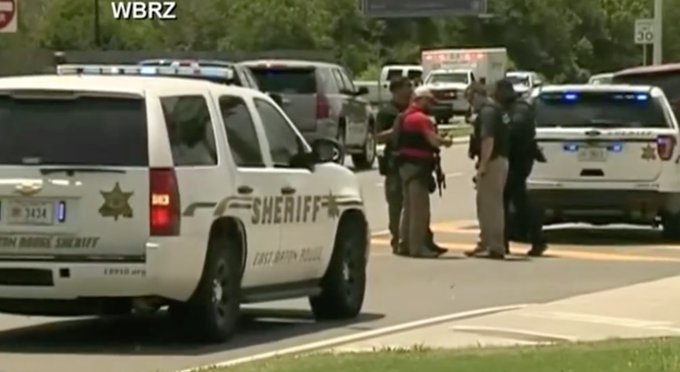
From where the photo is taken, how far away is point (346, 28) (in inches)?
3278

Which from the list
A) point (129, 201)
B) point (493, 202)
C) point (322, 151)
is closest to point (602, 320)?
point (322, 151)

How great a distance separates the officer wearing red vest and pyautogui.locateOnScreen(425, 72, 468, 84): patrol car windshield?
47333 mm

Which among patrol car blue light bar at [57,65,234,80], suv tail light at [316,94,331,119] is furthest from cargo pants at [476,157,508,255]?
suv tail light at [316,94,331,119]

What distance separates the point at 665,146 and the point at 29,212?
10.9 m

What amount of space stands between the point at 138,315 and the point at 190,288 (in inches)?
90.9

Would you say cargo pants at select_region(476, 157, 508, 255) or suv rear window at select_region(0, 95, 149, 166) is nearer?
suv rear window at select_region(0, 95, 149, 166)

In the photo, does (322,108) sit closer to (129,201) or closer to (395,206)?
(395,206)

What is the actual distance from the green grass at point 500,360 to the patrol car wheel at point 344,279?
2839 mm

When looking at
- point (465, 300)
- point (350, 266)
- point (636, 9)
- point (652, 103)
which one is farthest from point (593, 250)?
point (636, 9)

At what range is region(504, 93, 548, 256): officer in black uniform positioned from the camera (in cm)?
2038

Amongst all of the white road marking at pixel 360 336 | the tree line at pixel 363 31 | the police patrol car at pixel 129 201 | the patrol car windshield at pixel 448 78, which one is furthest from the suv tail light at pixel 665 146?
the patrol car windshield at pixel 448 78

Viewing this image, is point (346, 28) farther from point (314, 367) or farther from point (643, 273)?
point (314, 367)

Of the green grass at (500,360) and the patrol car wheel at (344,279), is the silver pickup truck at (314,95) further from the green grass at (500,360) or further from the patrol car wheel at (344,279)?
the green grass at (500,360)

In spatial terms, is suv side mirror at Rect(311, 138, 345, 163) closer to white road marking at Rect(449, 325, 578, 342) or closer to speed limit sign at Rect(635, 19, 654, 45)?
white road marking at Rect(449, 325, 578, 342)
